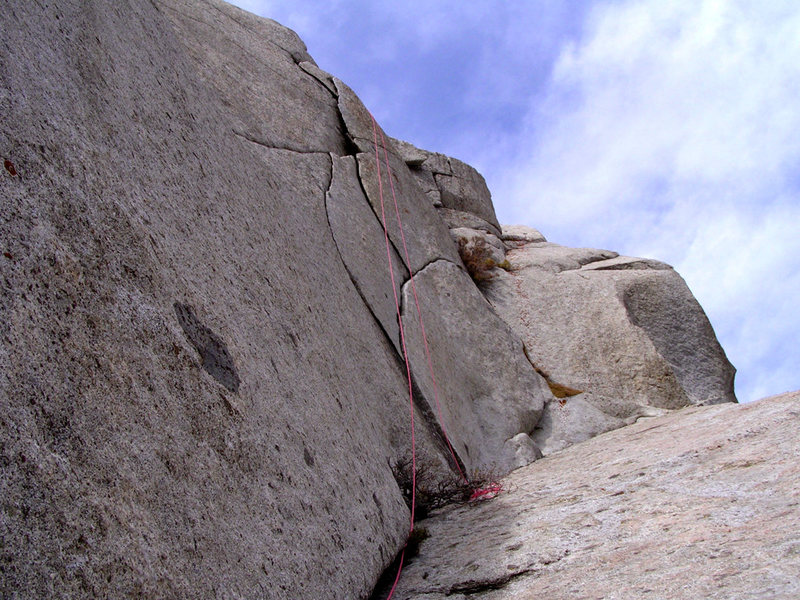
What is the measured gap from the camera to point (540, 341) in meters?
7.39

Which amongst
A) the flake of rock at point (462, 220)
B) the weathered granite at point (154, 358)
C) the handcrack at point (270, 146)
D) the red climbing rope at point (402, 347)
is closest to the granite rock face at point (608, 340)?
the flake of rock at point (462, 220)

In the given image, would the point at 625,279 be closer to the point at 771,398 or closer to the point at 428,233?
the point at 428,233

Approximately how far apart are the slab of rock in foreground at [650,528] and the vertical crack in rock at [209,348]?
1134 millimetres

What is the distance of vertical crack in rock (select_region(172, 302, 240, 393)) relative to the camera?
218cm

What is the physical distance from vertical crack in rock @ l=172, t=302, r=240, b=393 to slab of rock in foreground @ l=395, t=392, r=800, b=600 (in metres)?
1.13

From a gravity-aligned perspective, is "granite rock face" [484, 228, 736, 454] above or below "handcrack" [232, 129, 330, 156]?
below

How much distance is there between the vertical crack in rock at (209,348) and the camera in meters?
2.18

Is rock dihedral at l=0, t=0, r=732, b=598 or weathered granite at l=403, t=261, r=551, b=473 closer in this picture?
rock dihedral at l=0, t=0, r=732, b=598

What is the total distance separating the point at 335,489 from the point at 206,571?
0.92 meters

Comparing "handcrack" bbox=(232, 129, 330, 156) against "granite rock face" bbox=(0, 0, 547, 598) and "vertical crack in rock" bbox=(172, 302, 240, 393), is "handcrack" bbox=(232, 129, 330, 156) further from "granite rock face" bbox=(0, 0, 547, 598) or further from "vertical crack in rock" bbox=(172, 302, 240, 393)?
"vertical crack in rock" bbox=(172, 302, 240, 393)

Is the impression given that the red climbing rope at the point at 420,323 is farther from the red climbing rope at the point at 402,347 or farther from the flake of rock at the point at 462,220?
the flake of rock at the point at 462,220

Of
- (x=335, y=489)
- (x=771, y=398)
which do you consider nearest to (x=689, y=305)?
(x=771, y=398)

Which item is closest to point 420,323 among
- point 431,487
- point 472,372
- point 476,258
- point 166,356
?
point 472,372

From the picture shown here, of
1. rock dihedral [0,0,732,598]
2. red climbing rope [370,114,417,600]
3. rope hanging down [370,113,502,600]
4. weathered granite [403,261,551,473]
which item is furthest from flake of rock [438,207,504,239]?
rock dihedral [0,0,732,598]
